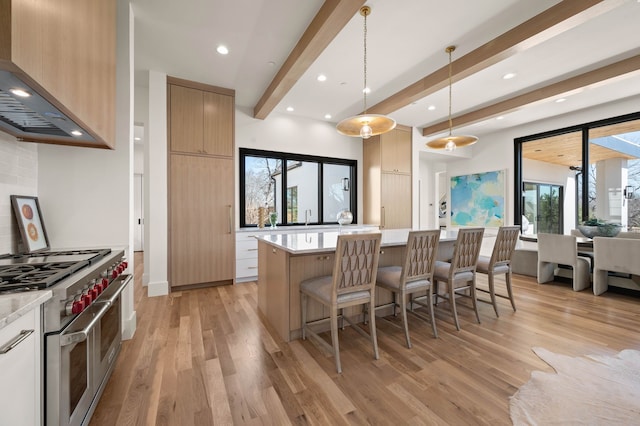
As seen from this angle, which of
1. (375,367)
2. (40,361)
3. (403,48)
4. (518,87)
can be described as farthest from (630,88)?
(40,361)

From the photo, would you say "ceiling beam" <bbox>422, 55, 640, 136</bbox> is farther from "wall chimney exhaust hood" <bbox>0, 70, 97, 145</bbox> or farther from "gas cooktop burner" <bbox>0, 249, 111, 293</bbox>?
"gas cooktop burner" <bbox>0, 249, 111, 293</bbox>

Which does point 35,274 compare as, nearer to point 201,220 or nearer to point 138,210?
point 201,220

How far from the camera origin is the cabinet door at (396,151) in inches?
215

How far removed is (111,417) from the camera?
4.77 feet

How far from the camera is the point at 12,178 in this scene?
1.76 meters

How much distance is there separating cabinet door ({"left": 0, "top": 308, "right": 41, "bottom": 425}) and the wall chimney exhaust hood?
930 mm

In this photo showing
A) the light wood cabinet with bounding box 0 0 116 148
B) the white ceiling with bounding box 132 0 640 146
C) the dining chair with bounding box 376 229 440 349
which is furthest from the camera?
the white ceiling with bounding box 132 0 640 146

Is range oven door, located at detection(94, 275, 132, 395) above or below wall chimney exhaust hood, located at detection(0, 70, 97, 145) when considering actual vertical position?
below

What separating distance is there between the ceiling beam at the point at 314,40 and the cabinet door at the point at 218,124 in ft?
2.27

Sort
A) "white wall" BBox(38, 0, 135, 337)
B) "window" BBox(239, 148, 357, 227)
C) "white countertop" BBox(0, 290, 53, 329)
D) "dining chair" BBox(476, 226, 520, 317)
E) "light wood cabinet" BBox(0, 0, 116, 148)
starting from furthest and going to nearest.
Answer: "window" BBox(239, 148, 357, 227), "dining chair" BBox(476, 226, 520, 317), "white wall" BBox(38, 0, 135, 337), "light wood cabinet" BBox(0, 0, 116, 148), "white countertop" BBox(0, 290, 53, 329)

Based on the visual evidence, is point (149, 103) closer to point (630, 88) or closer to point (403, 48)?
point (403, 48)

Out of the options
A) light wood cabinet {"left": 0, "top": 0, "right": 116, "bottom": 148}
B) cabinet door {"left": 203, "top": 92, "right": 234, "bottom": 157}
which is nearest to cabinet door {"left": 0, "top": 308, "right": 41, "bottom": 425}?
light wood cabinet {"left": 0, "top": 0, "right": 116, "bottom": 148}

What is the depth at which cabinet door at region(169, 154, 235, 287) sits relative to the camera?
3715mm

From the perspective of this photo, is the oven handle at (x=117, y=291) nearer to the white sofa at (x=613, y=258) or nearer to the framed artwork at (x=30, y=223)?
the framed artwork at (x=30, y=223)
